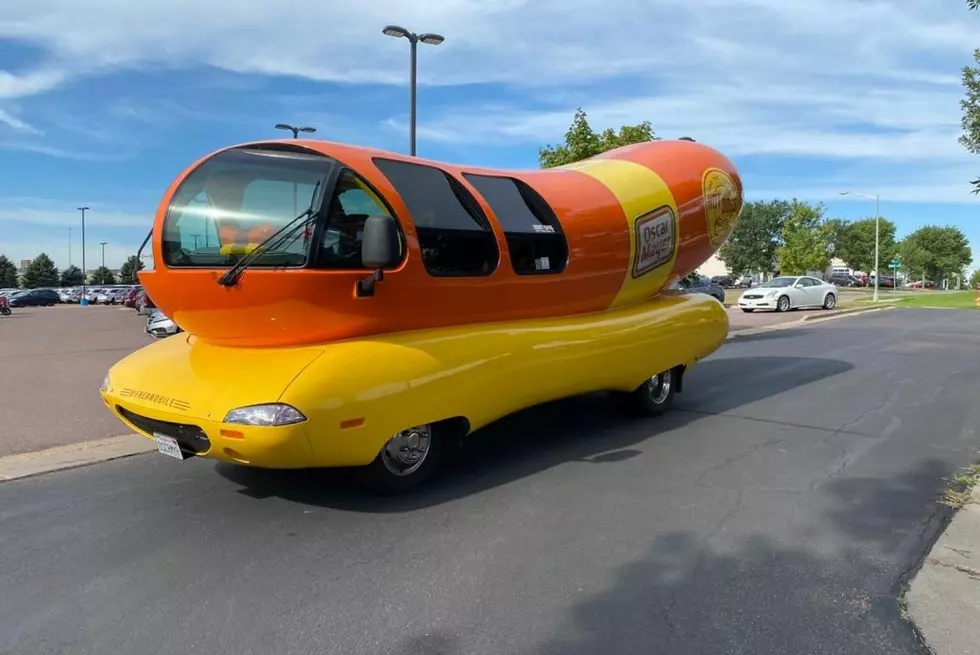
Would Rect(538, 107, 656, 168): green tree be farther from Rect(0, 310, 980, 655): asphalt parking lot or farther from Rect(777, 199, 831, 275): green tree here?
Rect(777, 199, 831, 275): green tree

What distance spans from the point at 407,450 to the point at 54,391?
21.5ft

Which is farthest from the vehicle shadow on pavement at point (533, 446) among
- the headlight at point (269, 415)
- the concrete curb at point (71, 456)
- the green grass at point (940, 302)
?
the green grass at point (940, 302)

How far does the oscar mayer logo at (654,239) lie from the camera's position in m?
6.89

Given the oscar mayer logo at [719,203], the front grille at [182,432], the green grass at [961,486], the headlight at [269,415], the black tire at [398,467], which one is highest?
the oscar mayer logo at [719,203]

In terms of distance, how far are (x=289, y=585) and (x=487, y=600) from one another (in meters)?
1.01

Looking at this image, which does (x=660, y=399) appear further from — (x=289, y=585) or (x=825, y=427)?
(x=289, y=585)

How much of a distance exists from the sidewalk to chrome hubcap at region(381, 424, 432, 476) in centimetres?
295

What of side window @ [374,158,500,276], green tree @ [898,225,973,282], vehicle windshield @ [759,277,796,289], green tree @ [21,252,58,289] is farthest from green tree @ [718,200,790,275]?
green tree @ [21,252,58,289]

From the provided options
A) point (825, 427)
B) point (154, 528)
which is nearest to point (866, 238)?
point (825, 427)

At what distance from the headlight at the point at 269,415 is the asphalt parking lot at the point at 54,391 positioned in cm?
340

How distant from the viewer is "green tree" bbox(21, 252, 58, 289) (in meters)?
97.0

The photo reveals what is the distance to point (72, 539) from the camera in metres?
4.21

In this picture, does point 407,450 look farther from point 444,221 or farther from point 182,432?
point 444,221

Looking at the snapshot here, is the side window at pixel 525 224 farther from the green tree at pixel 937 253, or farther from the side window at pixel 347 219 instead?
the green tree at pixel 937 253
